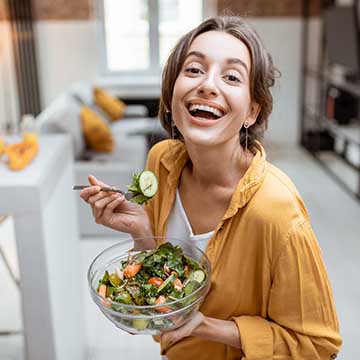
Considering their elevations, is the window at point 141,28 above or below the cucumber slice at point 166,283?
above

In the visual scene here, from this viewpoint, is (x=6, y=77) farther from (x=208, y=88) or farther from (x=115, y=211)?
(x=208, y=88)

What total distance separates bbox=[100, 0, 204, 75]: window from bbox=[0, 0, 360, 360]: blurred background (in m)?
0.01

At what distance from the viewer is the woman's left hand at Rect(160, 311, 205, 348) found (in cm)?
88

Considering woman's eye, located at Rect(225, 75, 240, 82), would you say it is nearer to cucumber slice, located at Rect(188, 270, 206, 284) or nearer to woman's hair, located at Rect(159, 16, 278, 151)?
woman's hair, located at Rect(159, 16, 278, 151)

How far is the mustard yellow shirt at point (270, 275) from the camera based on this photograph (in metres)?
0.91

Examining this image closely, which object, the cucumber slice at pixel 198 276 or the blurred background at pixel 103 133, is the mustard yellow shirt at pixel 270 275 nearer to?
the cucumber slice at pixel 198 276

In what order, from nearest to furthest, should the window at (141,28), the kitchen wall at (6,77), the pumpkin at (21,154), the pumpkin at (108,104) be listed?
the pumpkin at (21,154), the pumpkin at (108,104), the kitchen wall at (6,77), the window at (141,28)

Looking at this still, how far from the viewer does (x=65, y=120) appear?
11.9 feet

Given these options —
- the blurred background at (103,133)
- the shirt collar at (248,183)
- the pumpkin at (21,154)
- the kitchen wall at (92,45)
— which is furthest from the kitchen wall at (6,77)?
the shirt collar at (248,183)

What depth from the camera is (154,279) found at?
3.06 feet

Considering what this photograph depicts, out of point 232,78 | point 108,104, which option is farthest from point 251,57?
point 108,104

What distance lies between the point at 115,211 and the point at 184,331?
275mm

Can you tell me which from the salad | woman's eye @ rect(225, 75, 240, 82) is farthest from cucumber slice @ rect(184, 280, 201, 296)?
woman's eye @ rect(225, 75, 240, 82)

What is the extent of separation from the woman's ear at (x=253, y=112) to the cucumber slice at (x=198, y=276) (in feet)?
0.97
